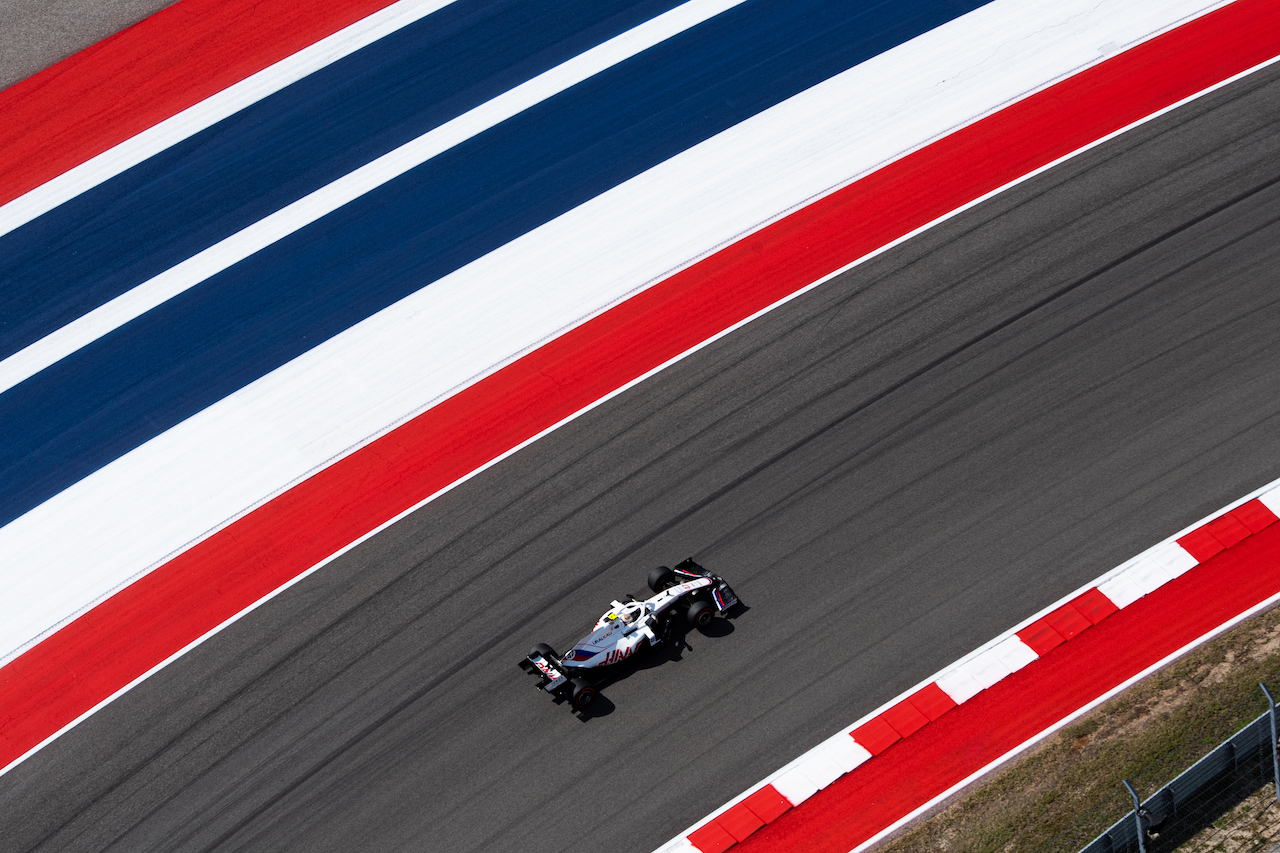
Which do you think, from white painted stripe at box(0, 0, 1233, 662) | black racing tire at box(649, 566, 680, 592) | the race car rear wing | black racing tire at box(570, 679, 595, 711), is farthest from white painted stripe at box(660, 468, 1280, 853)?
white painted stripe at box(0, 0, 1233, 662)

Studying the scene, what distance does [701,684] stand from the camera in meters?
18.1

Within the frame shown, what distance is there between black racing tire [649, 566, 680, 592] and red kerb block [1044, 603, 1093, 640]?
20.1 feet

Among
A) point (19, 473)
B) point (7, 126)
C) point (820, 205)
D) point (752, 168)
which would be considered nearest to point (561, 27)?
point (752, 168)

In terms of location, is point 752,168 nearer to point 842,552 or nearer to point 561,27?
point 561,27

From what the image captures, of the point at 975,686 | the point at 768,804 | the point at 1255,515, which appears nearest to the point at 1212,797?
the point at 975,686

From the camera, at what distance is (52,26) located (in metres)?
28.0

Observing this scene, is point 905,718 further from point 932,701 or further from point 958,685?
point 958,685

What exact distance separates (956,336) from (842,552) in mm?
5141

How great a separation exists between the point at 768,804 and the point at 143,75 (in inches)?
889

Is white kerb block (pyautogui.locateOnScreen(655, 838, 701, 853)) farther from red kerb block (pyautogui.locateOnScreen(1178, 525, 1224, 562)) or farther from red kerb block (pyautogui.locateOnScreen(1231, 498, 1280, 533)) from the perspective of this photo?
red kerb block (pyautogui.locateOnScreen(1231, 498, 1280, 533))

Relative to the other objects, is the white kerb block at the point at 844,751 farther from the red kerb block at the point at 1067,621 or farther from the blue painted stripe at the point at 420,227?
the blue painted stripe at the point at 420,227

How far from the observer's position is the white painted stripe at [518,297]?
2131 centimetres

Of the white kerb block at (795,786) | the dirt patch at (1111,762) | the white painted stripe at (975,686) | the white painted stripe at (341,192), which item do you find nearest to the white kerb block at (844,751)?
the white painted stripe at (975,686)

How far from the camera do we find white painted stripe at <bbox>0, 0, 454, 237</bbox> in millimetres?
25703
